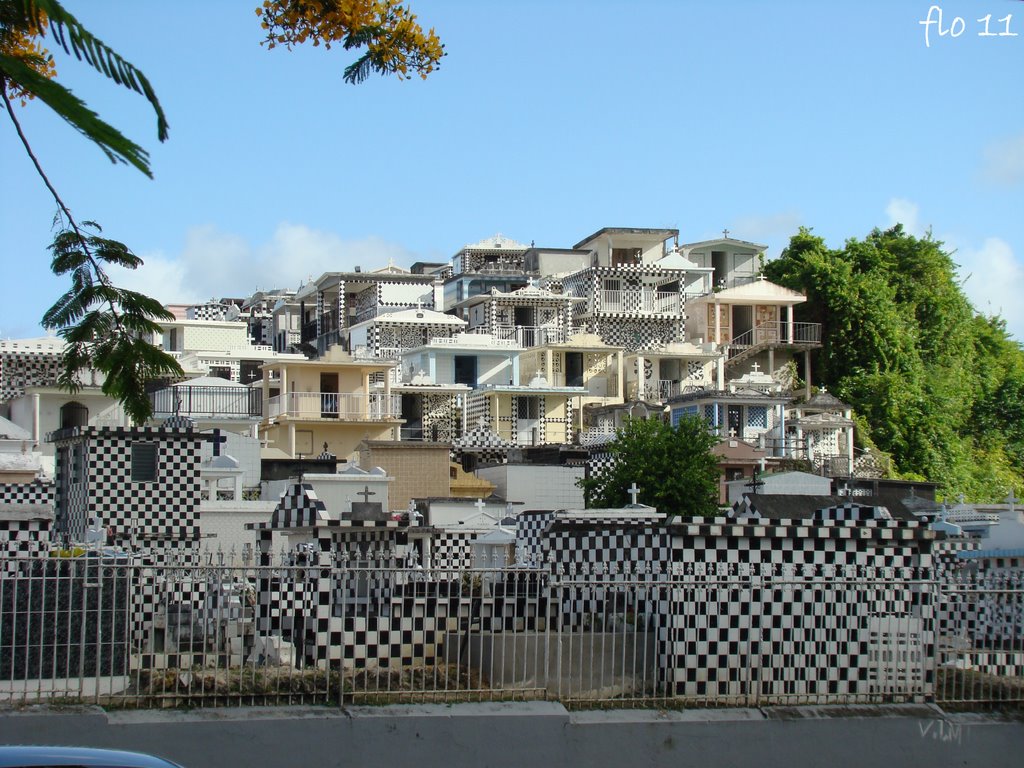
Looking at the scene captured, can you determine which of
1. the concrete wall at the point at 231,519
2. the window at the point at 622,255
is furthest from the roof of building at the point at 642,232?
the concrete wall at the point at 231,519

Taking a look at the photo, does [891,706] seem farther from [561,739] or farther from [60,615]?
[60,615]

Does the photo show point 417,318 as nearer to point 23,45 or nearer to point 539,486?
point 539,486

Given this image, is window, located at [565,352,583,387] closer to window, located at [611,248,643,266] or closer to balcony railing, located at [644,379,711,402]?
balcony railing, located at [644,379,711,402]

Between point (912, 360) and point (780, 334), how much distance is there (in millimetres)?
5466

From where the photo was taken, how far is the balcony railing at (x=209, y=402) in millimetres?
47625

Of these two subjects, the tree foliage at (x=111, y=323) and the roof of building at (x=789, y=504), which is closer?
the tree foliage at (x=111, y=323)

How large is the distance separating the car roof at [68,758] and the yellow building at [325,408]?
4277 centimetres

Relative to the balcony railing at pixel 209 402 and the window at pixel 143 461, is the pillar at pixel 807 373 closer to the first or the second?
the balcony railing at pixel 209 402

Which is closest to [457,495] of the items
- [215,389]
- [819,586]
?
[215,389]

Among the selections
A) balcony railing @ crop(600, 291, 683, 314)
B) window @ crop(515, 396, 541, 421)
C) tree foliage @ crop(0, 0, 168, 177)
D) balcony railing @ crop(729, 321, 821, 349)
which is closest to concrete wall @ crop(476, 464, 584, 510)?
window @ crop(515, 396, 541, 421)

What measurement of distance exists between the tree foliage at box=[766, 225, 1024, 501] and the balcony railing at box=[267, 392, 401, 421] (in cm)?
1950

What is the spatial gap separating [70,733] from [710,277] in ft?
192

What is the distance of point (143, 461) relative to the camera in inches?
869

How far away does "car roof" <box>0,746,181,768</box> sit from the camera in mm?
6844
